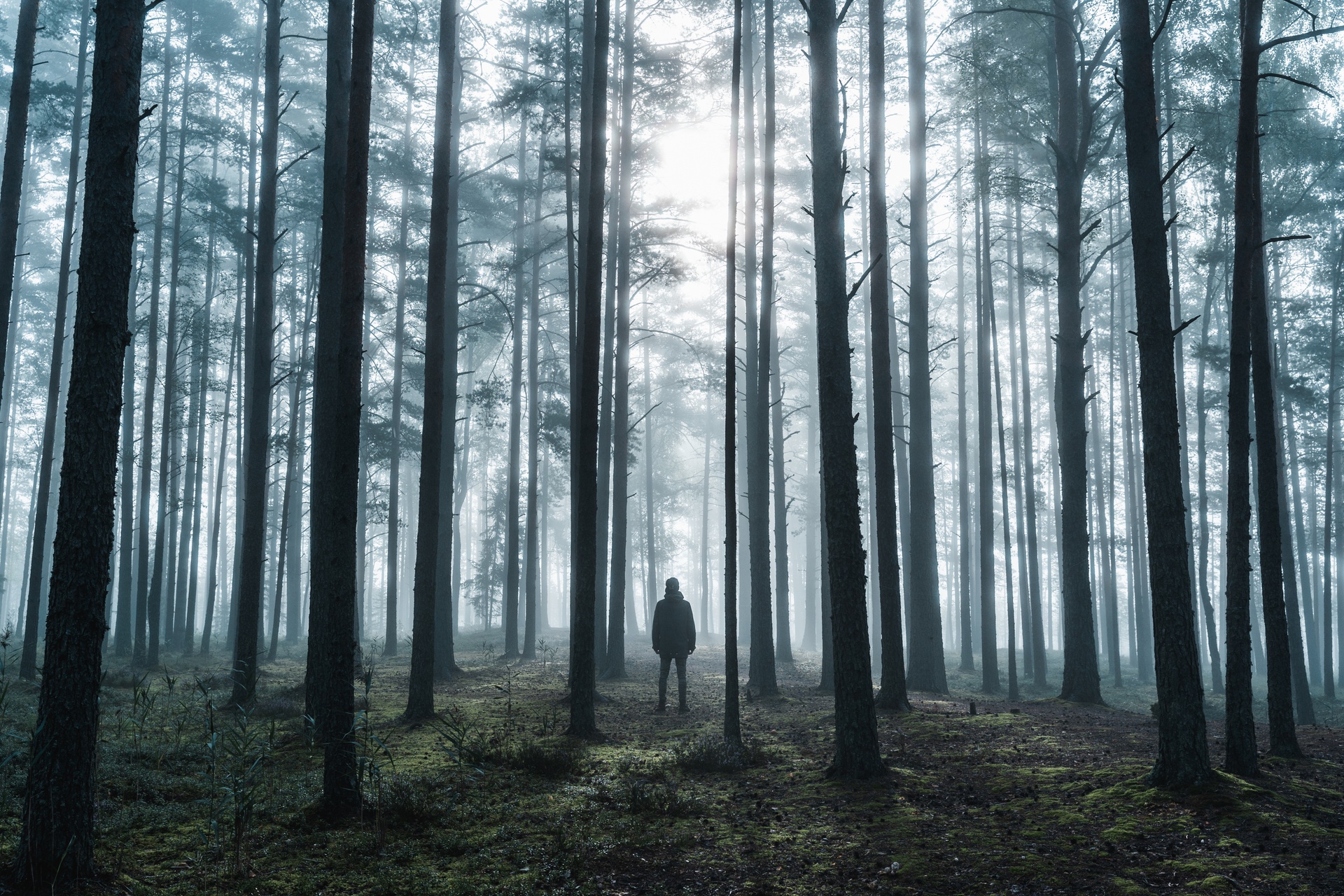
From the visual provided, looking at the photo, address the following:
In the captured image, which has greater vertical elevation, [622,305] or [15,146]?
[15,146]

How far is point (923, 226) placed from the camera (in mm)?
15852

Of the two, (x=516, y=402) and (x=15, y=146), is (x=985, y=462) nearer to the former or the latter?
(x=516, y=402)

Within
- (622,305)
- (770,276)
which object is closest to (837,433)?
(770,276)

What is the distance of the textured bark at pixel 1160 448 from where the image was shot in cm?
662

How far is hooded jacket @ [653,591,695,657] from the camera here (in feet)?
39.9

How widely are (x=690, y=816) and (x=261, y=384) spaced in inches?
383

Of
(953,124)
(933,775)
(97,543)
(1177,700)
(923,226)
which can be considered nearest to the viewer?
(97,543)

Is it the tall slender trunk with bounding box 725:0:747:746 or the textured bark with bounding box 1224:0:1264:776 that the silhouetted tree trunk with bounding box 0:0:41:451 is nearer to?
the tall slender trunk with bounding box 725:0:747:746

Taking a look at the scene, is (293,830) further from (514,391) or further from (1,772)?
(514,391)

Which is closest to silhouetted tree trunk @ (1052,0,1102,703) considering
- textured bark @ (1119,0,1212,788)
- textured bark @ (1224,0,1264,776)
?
textured bark @ (1224,0,1264,776)

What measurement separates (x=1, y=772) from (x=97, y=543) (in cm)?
368

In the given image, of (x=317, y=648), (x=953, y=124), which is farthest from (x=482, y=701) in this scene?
(x=953, y=124)

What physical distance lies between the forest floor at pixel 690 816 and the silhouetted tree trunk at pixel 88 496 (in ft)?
1.65

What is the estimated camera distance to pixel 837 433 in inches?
312
